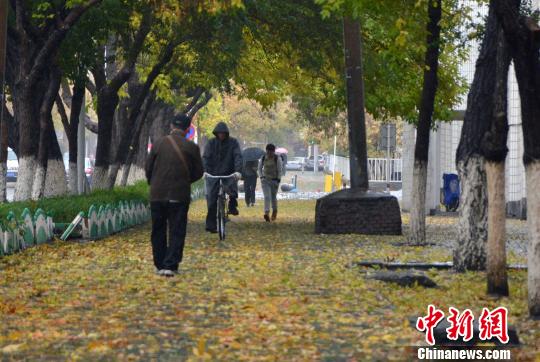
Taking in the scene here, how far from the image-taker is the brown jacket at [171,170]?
15539 mm

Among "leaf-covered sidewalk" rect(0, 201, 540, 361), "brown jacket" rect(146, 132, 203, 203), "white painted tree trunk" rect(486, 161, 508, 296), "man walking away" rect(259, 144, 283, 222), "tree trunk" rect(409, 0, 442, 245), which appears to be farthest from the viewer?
"man walking away" rect(259, 144, 283, 222)

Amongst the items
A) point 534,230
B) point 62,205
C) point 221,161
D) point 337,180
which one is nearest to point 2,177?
point 62,205

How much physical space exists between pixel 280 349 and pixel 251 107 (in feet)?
389

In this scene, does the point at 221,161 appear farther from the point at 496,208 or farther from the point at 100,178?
the point at 100,178

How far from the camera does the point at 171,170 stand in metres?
15.6

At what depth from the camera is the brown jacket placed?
51.0 feet

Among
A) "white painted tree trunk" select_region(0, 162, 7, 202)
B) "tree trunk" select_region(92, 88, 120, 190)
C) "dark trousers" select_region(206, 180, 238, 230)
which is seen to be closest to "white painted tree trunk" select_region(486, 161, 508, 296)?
"dark trousers" select_region(206, 180, 238, 230)

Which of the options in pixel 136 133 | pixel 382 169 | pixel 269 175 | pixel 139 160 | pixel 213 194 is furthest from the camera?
pixel 382 169

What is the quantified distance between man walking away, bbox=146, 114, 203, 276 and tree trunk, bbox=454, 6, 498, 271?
10.7 ft

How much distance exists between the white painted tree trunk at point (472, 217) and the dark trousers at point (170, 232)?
3.38 metres

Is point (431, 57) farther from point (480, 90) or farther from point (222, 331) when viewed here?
point (222, 331)

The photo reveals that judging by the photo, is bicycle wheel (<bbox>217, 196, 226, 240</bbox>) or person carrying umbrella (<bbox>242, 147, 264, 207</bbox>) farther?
person carrying umbrella (<bbox>242, 147, 264, 207</bbox>)

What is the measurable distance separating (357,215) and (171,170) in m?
10.8

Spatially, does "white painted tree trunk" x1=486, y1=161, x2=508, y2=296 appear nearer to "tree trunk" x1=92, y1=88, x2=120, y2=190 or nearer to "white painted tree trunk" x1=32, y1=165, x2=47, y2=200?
"white painted tree trunk" x1=32, y1=165, x2=47, y2=200
